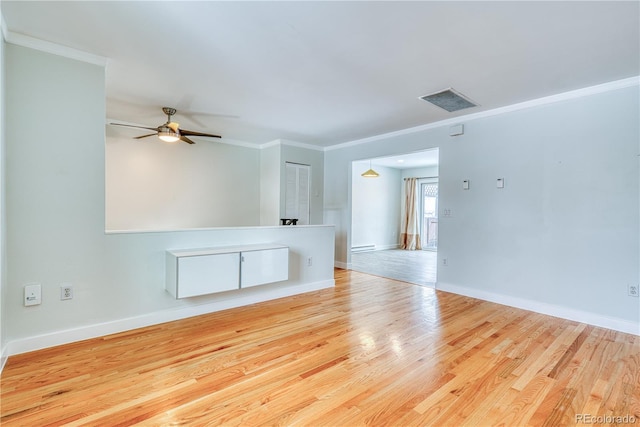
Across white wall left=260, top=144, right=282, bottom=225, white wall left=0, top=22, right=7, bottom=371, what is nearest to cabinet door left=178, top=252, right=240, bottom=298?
white wall left=0, top=22, right=7, bottom=371

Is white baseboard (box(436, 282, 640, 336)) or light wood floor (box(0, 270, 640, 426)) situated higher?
white baseboard (box(436, 282, 640, 336))

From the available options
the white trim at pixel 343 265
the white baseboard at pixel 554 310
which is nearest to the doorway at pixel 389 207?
the white trim at pixel 343 265

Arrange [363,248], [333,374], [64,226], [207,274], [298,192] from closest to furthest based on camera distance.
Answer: [333,374] < [64,226] < [207,274] < [298,192] < [363,248]

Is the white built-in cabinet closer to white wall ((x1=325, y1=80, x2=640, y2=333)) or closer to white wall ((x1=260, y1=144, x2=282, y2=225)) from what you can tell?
white wall ((x1=260, y1=144, x2=282, y2=225))

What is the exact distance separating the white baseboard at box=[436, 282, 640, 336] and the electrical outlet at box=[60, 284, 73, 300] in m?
4.32

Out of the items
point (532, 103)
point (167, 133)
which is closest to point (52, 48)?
point (167, 133)

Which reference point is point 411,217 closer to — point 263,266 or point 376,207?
point 376,207

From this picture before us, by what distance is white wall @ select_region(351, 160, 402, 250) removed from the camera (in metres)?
8.41

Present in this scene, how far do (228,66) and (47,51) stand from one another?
1.40 meters

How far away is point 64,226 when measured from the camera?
254cm

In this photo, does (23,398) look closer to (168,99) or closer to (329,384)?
(329,384)

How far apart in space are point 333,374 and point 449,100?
316cm

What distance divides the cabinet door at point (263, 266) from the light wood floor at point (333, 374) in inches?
16.3

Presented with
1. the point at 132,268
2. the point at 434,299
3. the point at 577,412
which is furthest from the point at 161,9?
the point at 434,299
